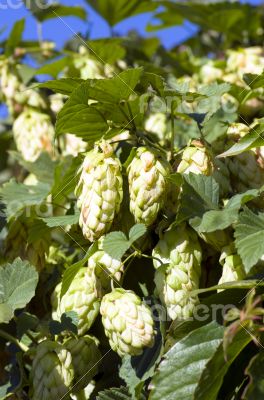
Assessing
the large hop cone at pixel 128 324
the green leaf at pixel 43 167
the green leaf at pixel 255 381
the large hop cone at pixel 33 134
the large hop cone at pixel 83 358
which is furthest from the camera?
the large hop cone at pixel 33 134

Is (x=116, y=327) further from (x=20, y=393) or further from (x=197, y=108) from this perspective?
(x=197, y=108)

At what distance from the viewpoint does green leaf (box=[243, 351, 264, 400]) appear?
3.26 ft

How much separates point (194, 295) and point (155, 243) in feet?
0.53

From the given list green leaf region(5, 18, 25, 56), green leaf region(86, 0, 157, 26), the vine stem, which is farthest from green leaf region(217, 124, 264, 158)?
green leaf region(86, 0, 157, 26)

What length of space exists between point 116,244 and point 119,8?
50.1 inches

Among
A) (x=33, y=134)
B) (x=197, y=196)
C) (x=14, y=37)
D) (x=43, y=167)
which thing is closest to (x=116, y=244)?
(x=197, y=196)

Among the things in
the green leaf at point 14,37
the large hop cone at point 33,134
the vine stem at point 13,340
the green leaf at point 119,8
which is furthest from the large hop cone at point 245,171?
the green leaf at point 119,8

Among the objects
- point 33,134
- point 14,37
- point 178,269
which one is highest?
point 178,269

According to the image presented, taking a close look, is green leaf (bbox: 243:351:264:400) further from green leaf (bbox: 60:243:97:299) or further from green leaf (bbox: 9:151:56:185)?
green leaf (bbox: 9:151:56:185)

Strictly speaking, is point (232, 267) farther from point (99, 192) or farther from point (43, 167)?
point (43, 167)

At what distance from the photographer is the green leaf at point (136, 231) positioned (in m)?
1.15

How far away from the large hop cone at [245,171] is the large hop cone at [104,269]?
23 cm

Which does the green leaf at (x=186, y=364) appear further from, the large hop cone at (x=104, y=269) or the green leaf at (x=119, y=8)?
the green leaf at (x=119, y=8)

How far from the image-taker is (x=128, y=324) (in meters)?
1.11
